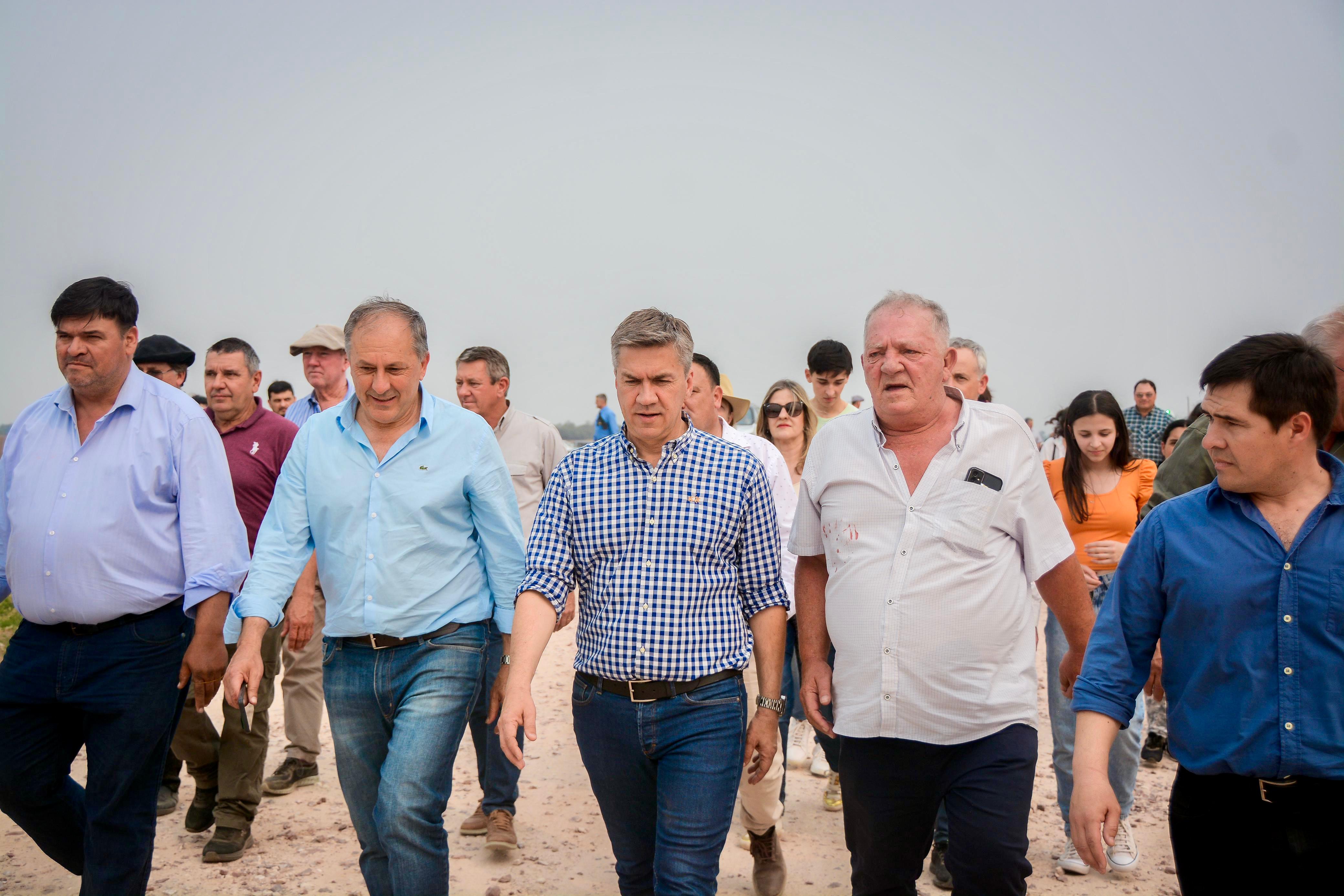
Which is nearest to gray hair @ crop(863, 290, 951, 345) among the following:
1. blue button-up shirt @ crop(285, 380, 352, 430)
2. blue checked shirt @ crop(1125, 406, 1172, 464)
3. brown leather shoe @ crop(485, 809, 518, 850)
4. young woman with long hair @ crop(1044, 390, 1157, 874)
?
young woman with long hair @ crop(1044, 390, 1157, 874)

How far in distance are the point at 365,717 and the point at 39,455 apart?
174 cm

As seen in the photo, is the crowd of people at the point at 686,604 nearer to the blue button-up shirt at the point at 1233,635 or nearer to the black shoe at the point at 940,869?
the blue button-up shirt at the point at 1233,635

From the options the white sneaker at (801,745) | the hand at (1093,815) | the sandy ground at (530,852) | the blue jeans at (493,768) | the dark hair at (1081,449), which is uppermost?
the dark hair at (1081,449)

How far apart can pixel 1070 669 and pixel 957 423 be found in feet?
3.38

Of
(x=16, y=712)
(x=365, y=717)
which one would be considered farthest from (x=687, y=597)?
(x=16, y=712)

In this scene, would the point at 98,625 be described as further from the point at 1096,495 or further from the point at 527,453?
the point at 1096,495

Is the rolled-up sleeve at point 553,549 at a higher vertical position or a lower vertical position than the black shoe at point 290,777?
higher

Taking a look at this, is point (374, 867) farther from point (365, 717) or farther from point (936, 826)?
point (936, 826)

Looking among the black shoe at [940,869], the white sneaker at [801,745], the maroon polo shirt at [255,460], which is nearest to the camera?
the black shoe at [940,869]

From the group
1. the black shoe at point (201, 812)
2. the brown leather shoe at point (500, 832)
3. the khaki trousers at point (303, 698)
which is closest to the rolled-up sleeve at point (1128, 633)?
the brown leather shoe at point (500, 832)

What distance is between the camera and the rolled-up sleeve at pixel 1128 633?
262cm

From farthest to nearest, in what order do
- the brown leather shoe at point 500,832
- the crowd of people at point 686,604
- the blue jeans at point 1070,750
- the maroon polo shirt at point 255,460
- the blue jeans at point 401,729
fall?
the maroon polo shirt at point 255,460 → the brown leather shoe at point 500,832 → the blue jeans at point 1070,750 → the blue jeans at point 401,729 → the crowd of people at point 686,604

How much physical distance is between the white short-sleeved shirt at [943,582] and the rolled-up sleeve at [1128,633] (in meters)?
0.47

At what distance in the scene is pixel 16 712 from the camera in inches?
144
